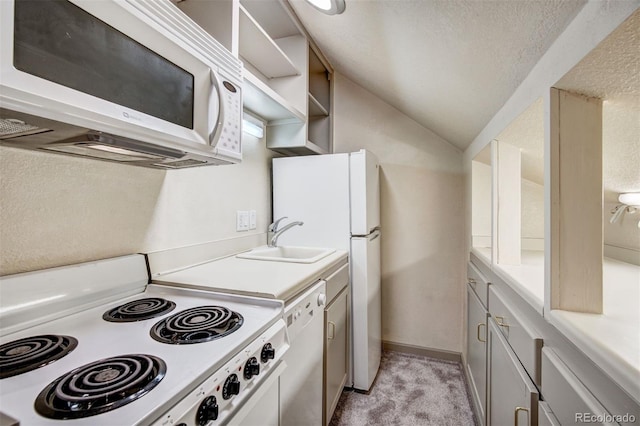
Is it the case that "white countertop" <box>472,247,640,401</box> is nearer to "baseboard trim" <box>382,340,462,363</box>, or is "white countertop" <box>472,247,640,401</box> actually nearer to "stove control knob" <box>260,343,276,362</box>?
"stove control knob" <box>260,343,276,362</box>

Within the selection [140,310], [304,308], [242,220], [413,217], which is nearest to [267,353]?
[304,308]

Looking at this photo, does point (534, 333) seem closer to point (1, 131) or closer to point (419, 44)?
point (419, 44)

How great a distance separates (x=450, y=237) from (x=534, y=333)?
158cm

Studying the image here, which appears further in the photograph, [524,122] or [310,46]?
[310,46]

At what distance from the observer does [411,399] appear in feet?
6.14

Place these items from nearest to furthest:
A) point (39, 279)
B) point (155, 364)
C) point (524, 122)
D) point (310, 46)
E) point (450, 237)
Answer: point (155, 364)
point (39, 279)
point (524, 122)
point (310, 46)
point (450, 237)

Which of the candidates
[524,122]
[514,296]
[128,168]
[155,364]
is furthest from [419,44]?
[155,364]

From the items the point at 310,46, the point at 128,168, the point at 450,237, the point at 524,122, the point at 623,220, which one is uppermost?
the point at 310,46

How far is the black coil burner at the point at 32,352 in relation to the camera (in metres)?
0.60

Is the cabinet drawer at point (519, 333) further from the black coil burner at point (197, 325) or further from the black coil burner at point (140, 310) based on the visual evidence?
the black coil burner at point (140, 310)

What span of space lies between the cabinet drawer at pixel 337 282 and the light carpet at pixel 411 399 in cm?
79

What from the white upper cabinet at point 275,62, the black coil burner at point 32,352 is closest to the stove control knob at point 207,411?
the black coil burner at point 32,352

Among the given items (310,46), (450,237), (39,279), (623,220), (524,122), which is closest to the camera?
(39,279)

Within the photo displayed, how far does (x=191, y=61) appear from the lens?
843 millimetres
